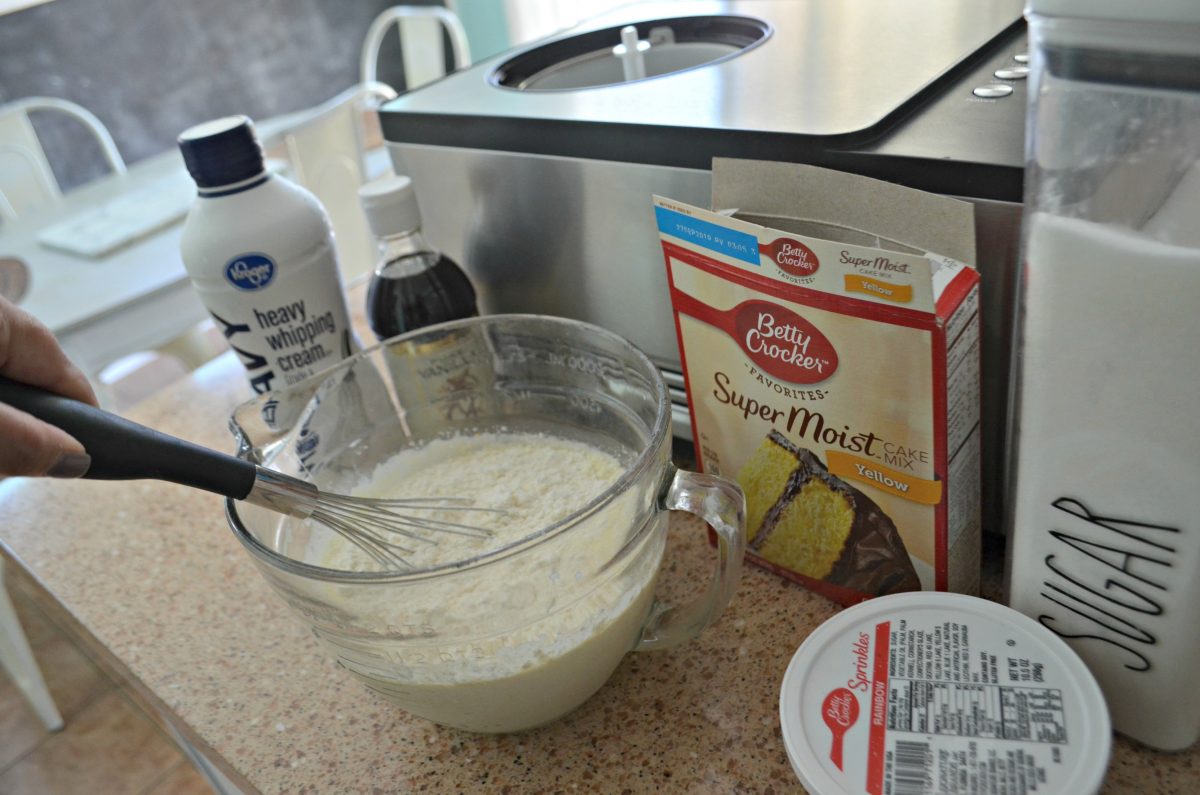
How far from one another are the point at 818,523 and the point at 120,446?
307mm

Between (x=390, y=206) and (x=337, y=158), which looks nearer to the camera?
(x=390, y=206)

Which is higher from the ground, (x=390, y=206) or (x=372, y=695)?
(x=390, y=206)

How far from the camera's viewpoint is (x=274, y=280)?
530 millimetres

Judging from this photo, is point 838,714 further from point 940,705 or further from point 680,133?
point 680,133

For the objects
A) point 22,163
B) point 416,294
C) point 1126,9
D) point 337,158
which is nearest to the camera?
point 1126,9

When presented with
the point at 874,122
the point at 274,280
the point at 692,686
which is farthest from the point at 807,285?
the point at 274,280

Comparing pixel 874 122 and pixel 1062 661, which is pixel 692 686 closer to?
pixel 1062 661

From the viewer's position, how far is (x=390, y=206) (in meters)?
0.53

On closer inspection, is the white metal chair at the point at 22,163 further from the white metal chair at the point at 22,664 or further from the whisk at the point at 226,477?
the whisk at the point at 226,477

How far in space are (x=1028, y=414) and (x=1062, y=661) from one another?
0.33ft

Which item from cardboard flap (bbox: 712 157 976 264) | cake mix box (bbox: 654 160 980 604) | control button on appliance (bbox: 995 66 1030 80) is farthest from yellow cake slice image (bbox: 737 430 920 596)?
control button on appliance (bbox: 995 66 1030 80)

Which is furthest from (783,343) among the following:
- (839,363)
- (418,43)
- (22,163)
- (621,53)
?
(418,43)

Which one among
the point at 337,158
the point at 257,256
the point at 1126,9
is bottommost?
the point at 337,158

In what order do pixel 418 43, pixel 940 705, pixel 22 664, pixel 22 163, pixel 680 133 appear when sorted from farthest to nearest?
1. pixel 418 43
2. pixel 22 163
3. pixel 22 664
4. pixel 680 133
5. pixel 940 705
